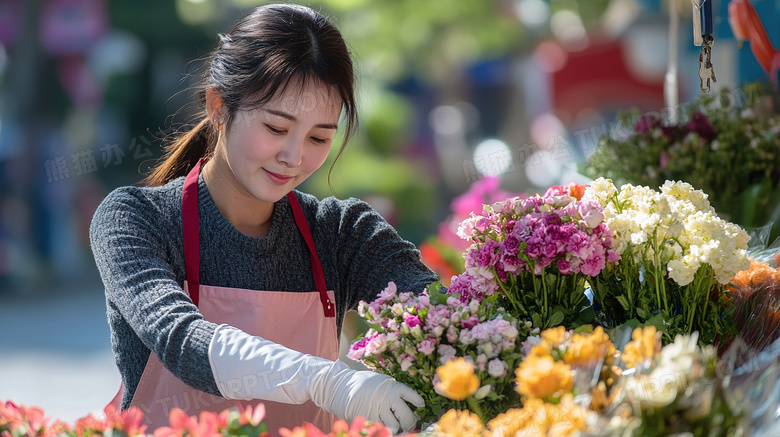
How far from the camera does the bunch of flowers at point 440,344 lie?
1371mm

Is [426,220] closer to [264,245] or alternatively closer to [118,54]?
[264,245]

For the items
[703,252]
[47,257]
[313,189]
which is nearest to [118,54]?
[47,257]

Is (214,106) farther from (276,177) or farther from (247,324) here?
(247,324)

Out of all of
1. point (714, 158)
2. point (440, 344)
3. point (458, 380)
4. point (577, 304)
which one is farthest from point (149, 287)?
point (714, 158)

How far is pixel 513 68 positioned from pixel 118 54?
8112mm

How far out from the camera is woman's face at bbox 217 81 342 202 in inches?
70.1

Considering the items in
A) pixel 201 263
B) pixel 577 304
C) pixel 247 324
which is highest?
pixel 577 304

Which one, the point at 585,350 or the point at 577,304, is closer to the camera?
the point at 585,350

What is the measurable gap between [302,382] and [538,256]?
50cm

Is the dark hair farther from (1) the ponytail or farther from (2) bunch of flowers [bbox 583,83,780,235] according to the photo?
(2) bunch of flowers [bbox 583,83,780,235]

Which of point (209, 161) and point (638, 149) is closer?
point (209, 161)

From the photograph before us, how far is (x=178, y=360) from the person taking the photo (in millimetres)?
1507

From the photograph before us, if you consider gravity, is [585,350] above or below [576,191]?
below

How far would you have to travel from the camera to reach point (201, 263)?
1.91 m
